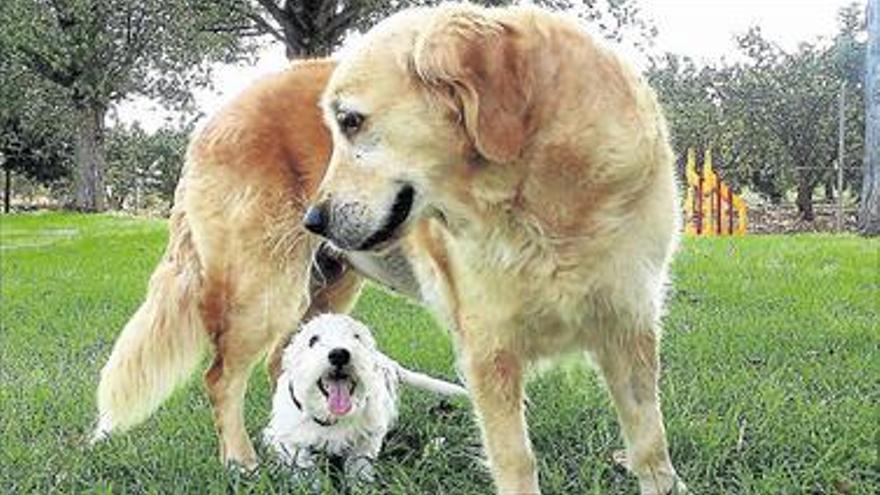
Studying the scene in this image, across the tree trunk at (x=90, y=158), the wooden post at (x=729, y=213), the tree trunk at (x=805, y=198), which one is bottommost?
the tree trunk at (x=805, y=198)

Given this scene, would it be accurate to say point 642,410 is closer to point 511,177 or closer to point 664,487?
point 664,487

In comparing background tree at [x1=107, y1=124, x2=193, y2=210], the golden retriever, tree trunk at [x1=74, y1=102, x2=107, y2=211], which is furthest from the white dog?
background tree at [x1=107, y1=124, x2=193, y2=210]

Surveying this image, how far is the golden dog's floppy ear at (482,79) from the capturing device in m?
2.91

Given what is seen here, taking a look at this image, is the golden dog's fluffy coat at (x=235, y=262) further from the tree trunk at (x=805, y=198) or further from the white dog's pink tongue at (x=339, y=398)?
the tree trunk at (x=805, y=198)

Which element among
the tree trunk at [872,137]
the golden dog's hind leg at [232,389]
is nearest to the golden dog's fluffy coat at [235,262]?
the golden dog's hind leg at [232,389]

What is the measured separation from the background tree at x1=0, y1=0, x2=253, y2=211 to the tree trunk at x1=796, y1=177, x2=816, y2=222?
13.7 meters

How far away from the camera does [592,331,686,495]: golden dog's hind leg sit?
3396 millimetres

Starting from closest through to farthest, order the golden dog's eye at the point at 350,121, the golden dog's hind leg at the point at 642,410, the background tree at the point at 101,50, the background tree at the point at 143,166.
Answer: the golden dog's eye at the point at 350,121 < the golden dog's hind leg at the point at 642,410 < the background tree at the point at 101,50 < the background tree at the point at 143,166

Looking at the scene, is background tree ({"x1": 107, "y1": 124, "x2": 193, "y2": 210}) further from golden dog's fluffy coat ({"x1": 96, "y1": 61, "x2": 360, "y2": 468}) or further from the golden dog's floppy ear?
the golden dog's floppy ear

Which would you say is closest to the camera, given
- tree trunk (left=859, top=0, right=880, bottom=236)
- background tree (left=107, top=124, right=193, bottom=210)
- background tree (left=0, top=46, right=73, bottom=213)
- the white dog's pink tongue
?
the white dog's pink tongue

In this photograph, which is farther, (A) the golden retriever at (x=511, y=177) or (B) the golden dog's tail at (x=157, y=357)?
(B) the golden dog's tail at (x=157, y=357)

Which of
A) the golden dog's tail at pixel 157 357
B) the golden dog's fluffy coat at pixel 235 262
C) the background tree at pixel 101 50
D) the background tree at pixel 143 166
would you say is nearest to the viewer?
the golden dog's fluffy coat at pixel 235 262

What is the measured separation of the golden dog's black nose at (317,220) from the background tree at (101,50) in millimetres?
17463

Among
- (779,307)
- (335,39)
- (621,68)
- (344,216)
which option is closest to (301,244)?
(344,216)
